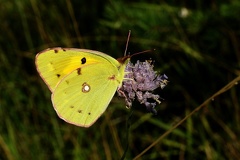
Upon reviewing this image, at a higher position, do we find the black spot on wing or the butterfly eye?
the black spot on wing

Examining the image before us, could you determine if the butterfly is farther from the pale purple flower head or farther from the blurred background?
the blurred background

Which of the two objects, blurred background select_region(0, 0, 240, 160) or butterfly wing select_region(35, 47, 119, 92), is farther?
blurred background select_region(0, 0, 240, 160)

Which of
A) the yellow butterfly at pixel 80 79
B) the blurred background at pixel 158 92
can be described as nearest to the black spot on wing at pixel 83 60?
the yellow butterfly at pixel 80 79

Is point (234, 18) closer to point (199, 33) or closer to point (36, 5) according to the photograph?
point (199, 33)

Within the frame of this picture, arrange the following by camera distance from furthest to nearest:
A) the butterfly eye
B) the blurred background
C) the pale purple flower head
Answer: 1. the blurred background
2. the butterfly eye
3. the pale purple flower head

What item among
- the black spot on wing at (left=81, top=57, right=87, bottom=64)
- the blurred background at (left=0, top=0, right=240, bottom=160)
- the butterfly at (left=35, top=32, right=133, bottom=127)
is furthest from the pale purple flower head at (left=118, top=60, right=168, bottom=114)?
the blurred background at (left=0, top=0, right=240, bottom=160)

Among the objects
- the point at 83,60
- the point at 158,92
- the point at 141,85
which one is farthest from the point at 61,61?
the point at 158,92

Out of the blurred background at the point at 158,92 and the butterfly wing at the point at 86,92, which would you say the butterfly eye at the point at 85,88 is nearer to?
the butterfly wing at the point at 86,92

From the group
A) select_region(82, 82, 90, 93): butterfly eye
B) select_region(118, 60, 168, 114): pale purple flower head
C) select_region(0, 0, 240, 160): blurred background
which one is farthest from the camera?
select_region(0, 0, 240, 160): blurred background
